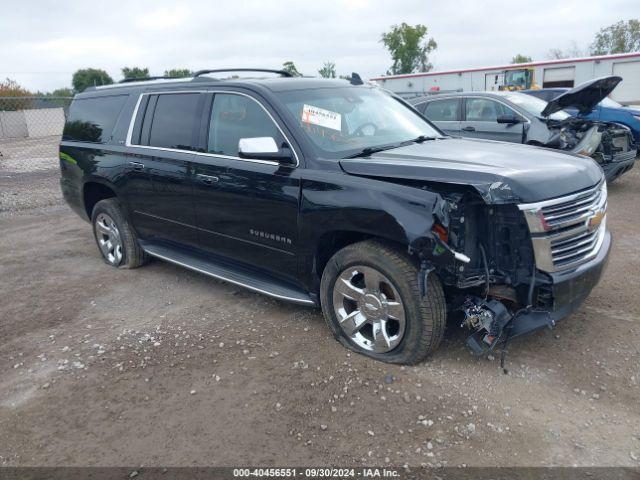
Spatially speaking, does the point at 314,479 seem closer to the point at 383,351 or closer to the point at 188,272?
the point at 383,351

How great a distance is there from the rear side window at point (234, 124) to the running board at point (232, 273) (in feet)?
3.24

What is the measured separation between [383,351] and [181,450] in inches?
56.7

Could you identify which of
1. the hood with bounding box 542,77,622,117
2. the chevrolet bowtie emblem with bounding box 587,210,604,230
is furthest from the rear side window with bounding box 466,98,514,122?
the chevrolet bowtie emblem with bounding box 587,210,604,230

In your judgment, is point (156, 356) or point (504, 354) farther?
point (156, 356)

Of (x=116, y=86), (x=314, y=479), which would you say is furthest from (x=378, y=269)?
(x=116, y=86)

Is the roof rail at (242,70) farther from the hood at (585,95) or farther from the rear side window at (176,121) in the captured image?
the hood at (585,95)

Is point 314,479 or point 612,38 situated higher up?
point 612,38

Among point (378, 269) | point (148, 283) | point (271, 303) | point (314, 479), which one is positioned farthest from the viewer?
point (148, 283)

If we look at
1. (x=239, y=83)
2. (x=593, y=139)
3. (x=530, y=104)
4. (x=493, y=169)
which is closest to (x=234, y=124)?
(x=239, y=83)

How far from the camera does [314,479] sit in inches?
104

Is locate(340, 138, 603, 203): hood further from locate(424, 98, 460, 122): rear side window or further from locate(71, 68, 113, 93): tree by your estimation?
locate(71, 68, 113, 93): tree

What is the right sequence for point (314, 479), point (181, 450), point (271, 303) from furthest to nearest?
point (271, 303), point (181, 450), point (314, 479)

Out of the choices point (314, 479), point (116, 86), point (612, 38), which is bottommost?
point (314, 479)

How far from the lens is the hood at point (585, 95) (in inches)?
282
